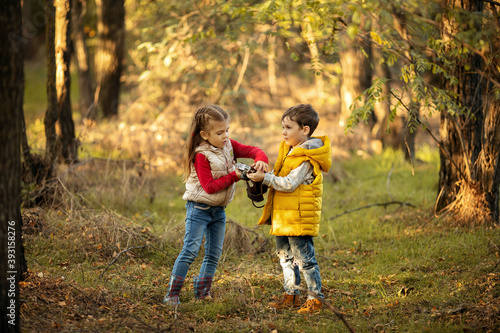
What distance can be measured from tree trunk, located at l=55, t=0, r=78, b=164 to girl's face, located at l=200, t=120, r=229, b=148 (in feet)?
11.2

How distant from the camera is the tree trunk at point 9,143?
2648 millimetres

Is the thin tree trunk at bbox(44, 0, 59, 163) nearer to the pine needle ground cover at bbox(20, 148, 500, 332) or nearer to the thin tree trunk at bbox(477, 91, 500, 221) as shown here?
the pine needle ground cover at bbox(20, 148, 500, 332)

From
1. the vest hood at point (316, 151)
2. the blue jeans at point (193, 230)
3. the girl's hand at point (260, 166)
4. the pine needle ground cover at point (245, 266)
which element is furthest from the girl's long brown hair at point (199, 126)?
the pine needle ground cover at point (245, 266)

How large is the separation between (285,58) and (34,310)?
14221 mm

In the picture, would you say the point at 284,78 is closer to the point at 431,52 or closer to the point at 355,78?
the point at 355,78

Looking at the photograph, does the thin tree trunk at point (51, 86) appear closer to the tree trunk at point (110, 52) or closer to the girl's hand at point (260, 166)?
the girl's hand at point (260, 166)

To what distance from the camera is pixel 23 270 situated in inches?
145

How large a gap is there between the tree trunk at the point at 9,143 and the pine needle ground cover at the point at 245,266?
384mm

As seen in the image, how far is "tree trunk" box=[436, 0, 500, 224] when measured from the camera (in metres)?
5.37

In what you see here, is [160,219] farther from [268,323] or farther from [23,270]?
[268,323]

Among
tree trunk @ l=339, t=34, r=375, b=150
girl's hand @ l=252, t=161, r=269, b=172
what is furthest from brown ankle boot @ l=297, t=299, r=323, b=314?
tree trunk @ l=339, t=34, r=375, b=150

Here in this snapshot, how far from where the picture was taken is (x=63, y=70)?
664 centimetres

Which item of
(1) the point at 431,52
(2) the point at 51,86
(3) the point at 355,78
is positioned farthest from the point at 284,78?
(1) the point at 431,52

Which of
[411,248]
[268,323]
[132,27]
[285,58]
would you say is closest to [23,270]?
[268,323]
